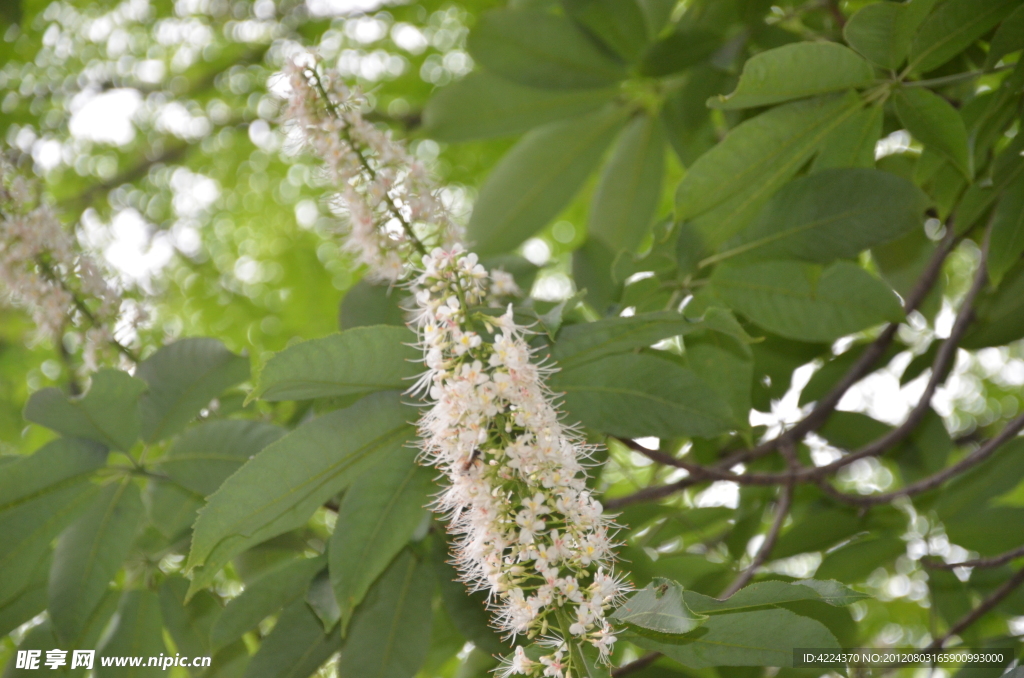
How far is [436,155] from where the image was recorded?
12.6 ft

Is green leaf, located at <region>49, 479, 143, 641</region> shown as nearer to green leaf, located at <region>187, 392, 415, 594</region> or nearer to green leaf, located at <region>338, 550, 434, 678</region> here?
green leaf, located at <region>187, 392, 415, 594</region>

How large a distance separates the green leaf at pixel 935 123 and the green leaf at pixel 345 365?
95cm

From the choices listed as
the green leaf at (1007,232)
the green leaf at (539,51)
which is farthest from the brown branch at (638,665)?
the green leaf at (539,51)

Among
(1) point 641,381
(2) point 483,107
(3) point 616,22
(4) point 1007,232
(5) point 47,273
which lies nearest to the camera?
(1) point 641,381

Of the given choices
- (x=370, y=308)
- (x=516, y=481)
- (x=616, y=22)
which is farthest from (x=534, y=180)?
(x=516, y=481)

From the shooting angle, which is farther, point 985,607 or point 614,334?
point 985,607

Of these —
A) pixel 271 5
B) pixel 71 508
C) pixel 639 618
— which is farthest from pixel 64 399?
pixel 271 5

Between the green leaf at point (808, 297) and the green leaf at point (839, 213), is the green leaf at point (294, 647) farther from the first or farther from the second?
the green leaf at point (839, 213)

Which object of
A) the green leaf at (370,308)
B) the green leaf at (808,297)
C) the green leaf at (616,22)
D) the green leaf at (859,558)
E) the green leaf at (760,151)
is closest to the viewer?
A: the green leaf at (760,151)

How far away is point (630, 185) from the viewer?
221 centimetres

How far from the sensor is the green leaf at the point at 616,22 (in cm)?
188

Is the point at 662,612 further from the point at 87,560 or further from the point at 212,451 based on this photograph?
the point at 87,560

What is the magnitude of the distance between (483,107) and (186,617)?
142 centimetres

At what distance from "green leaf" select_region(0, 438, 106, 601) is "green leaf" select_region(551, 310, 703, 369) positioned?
842mm
